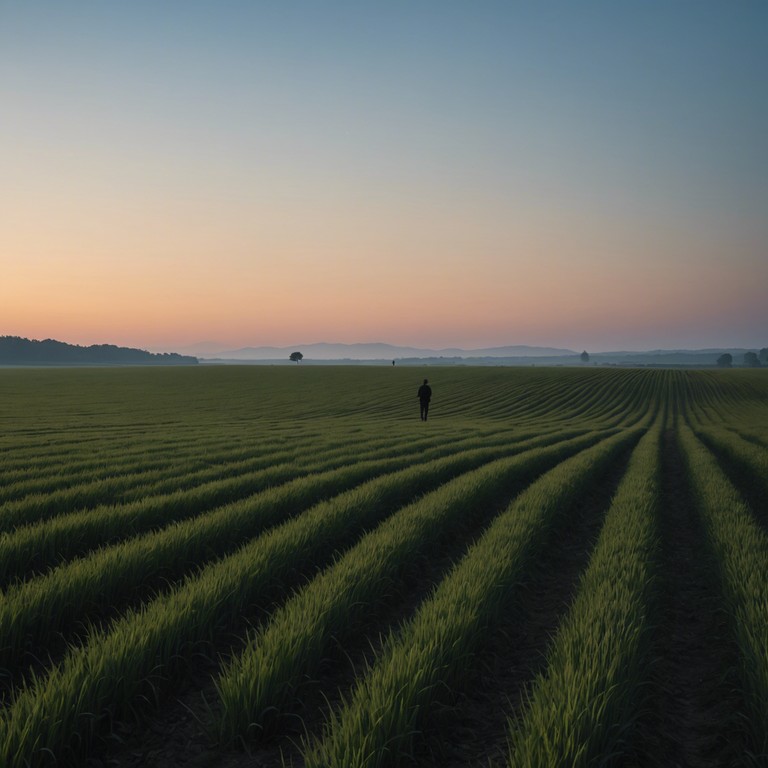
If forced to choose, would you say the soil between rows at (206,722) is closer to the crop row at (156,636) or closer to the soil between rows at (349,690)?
the soil between rows at (349,690)

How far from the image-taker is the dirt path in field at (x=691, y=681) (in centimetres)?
391

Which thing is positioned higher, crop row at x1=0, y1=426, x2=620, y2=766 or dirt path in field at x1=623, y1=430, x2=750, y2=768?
crop row at x1=0, y1=426, x2=620, y2=766

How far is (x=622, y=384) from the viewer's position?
8075 centimetres

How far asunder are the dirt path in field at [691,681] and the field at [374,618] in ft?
0.08

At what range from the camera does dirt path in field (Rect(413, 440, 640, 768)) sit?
382 cm

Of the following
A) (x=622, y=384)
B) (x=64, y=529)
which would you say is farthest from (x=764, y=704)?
(x=622, y=384)

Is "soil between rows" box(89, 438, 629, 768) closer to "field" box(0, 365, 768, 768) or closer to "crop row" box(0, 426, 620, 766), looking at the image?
"field" box(0, 365, 768, 768)

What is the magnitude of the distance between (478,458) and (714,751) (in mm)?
12244

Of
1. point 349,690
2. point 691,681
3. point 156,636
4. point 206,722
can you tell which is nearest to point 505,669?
point 349,690

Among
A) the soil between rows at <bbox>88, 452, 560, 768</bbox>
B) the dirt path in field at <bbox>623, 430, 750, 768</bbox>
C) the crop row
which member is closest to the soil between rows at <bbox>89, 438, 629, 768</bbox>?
the soil between rows at <bbox>88, 452, 560, 768</bbox>

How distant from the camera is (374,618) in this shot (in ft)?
19.5

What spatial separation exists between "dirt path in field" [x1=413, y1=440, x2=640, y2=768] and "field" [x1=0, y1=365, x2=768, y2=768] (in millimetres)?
24

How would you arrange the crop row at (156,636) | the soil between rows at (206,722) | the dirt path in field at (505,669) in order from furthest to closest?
the dirt path in field at (505,669), the soil between rows at (206,722), the crop row at (156,636)

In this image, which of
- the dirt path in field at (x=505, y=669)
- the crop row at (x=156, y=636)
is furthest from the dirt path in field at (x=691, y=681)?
the crop row at (x=156, y=636)
